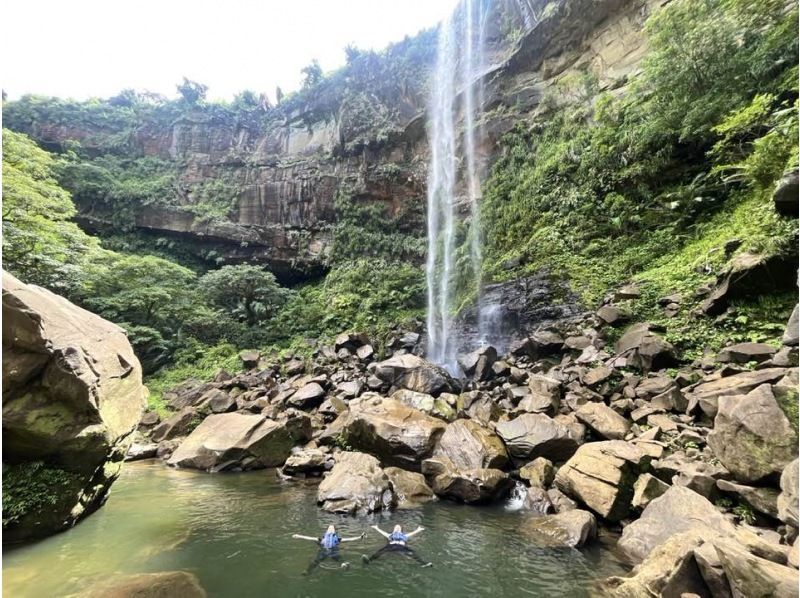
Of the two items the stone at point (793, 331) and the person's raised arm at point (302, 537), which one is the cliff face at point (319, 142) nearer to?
the stone at point (793, 331)

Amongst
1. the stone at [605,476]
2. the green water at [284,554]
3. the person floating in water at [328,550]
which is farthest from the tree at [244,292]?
the stone at [605,476]

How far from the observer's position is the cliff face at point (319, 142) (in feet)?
83.8

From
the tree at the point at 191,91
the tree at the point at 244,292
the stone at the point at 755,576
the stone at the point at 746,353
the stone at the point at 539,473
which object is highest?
the tree at the point at 191,91

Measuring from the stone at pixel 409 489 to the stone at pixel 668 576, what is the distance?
425 centimetres

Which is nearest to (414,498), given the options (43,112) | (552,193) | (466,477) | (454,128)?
(466,477)

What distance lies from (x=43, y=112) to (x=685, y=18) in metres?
46.4

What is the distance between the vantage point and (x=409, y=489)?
9453 millimetres

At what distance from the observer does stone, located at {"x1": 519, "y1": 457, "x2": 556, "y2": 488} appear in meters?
8.95

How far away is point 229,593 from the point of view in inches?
230

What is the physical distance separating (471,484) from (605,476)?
8.89 ft

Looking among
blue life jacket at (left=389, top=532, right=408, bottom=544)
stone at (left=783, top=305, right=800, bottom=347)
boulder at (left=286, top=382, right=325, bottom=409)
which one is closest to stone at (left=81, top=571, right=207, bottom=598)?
blue life jacket at (left=389, top=532, right=408, bottom=544)

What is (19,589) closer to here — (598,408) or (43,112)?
(598,408)

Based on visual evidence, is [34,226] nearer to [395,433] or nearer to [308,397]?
[308,397]

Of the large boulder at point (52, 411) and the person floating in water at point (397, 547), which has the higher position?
the large boulder at point (52, 411)
